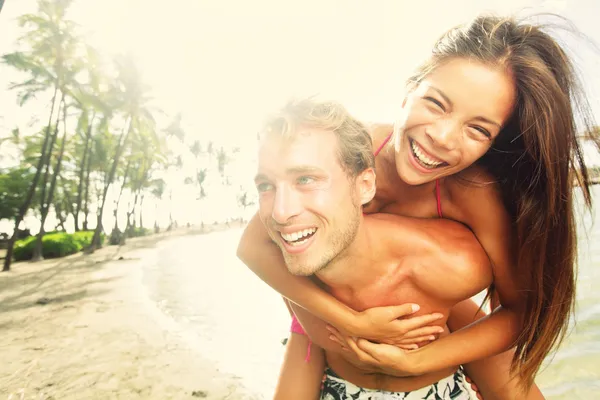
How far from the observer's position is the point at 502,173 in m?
2.59

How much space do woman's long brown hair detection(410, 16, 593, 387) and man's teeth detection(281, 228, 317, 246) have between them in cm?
114

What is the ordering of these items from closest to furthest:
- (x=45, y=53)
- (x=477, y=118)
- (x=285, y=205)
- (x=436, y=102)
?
(x=285, y=205) < (x=477, y=118) < (x=436, y=102) < (x=45, y=53)

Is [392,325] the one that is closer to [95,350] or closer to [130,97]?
[95,350]

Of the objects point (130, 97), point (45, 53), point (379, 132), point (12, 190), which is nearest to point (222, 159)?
point (12, 190)

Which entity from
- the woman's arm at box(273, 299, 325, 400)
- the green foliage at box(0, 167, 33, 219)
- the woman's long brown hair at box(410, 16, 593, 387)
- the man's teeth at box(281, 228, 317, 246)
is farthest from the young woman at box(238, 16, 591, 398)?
the green foliage at box(0, 167, 33, 219)

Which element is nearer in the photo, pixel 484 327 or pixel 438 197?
pixel 484 327

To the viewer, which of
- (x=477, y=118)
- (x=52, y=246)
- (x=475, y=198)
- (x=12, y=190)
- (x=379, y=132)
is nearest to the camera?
(x=477, y=118)

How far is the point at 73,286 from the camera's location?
16344mm

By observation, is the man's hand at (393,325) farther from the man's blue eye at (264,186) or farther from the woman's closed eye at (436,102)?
the woman's closed eye at (436,102)

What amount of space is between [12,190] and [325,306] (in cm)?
4962

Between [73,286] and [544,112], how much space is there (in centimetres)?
1763

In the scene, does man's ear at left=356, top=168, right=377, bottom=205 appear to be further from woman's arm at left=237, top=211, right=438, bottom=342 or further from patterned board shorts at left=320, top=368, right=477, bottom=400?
patterned board shorts at left=320, top=368, right=477, bottom=400

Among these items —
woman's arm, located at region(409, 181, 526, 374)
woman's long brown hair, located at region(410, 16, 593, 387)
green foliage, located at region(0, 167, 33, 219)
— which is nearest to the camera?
woman's long brown hair, located at region(410, 16, 593, 387)

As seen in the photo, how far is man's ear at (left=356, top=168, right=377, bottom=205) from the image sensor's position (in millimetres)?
2514
